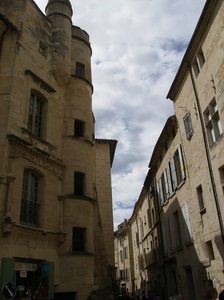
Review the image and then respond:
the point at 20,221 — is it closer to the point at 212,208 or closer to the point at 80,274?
the point at 80,274

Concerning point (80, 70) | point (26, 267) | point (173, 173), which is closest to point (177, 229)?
point (173, 173)

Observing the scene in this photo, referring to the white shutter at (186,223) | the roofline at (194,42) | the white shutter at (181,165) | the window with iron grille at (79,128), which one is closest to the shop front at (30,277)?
the white shutter at (186,223)

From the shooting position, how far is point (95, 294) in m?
12.5

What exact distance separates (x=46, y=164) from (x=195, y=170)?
6683 millimetres

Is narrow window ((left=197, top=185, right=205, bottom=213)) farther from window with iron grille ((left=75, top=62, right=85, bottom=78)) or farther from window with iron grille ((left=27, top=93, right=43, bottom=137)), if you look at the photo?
window with iron grille ((left=75, top=62, right=85, bottom=78))

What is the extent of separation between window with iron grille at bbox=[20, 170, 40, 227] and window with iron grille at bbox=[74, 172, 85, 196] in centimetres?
228

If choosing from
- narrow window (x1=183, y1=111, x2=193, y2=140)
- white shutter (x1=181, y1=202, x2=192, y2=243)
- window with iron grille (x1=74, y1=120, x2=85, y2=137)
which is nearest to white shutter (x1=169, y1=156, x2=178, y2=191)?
white shutter (x1=181, y1=202, x2=192, y2=243)

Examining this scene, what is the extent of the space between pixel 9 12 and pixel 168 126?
10151 mm

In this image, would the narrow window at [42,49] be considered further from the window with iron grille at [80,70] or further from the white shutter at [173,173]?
the white shutter at [173,173]

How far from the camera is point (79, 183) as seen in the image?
579 inches

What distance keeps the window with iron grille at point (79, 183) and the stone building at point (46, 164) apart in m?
0.05

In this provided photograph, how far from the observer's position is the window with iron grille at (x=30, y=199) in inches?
455

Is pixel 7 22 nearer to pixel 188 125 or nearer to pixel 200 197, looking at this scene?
pixel 188 125

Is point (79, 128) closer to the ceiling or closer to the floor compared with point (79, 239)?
closer to the ceiling
